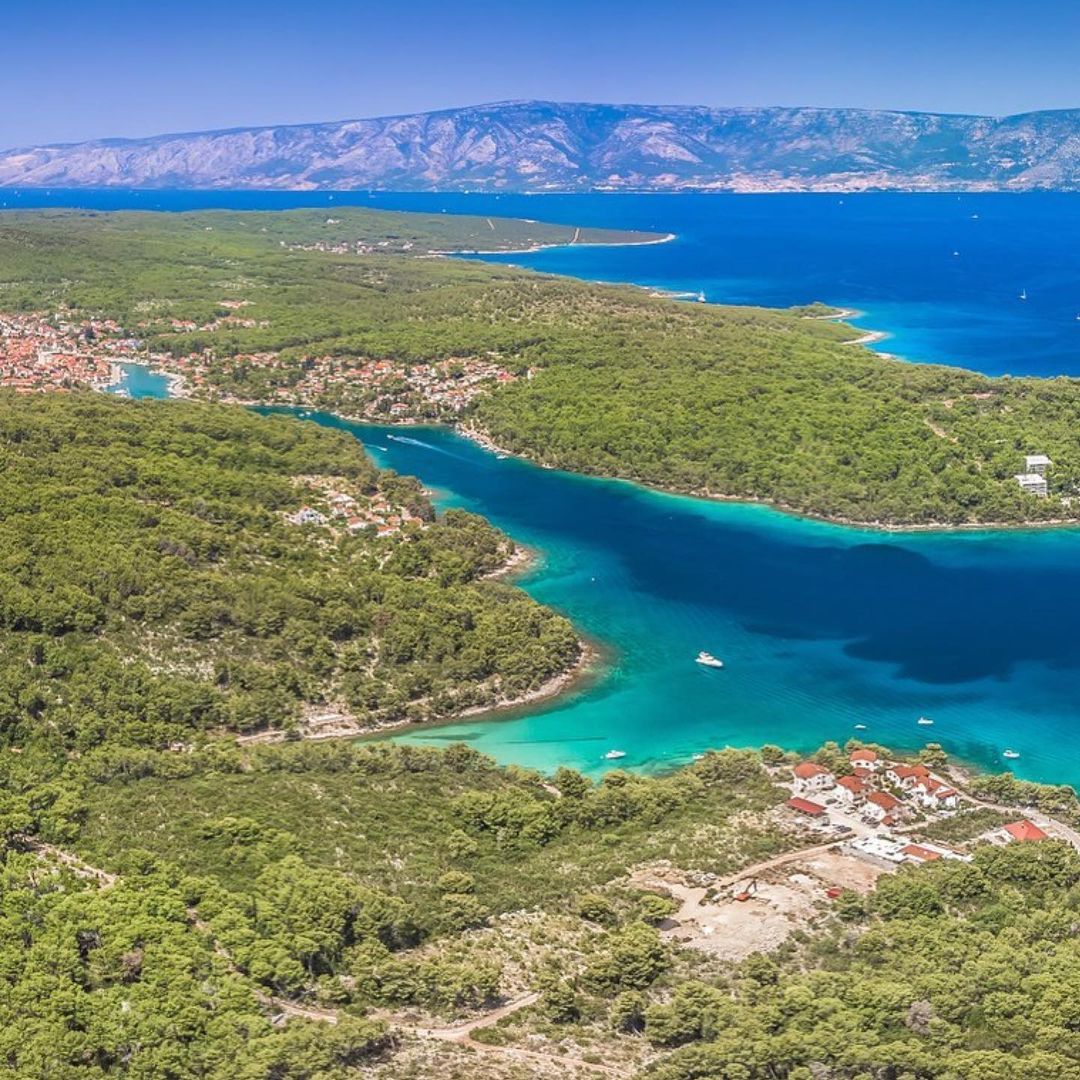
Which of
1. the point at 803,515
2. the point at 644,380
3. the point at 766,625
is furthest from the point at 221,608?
the point at 644,380

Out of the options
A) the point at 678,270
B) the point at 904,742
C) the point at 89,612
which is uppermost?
the point at 678,270

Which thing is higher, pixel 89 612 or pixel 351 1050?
pixel 89 612

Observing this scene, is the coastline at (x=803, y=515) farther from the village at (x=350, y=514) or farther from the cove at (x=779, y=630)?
the village at (x=350, y=514)

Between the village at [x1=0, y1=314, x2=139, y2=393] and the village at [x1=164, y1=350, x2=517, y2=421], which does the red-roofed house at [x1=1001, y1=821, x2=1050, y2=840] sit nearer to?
the village at [x1=164, y1=350, x2=517, y2=421]

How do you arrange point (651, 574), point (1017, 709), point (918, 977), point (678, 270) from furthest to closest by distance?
1. point (678, 270)
2. point (651, 574)
3. point (1017, 709)
4. point (918, 977)

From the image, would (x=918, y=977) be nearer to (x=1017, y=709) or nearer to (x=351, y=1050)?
(x=351, y=1050)

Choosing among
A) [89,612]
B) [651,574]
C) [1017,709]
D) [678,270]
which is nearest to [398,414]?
[651,574]

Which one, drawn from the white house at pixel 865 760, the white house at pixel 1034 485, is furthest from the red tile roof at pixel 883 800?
the white house at pixel 1034 485
